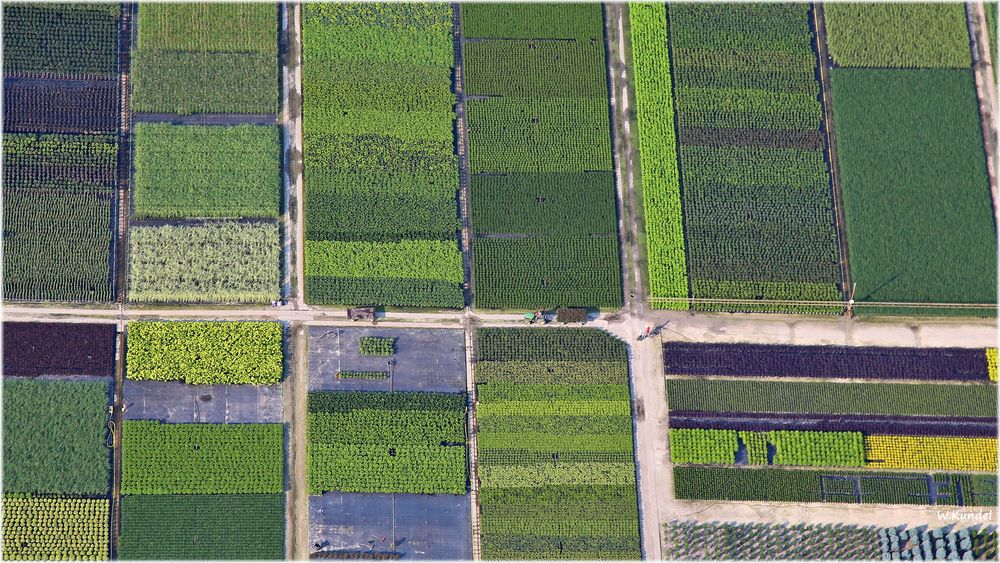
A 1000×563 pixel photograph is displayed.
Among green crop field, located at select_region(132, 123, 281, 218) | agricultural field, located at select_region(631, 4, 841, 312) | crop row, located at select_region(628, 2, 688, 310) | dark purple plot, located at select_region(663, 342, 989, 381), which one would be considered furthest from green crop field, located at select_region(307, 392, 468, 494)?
agricultural field, located at select_region(631, 4, 841, 312)

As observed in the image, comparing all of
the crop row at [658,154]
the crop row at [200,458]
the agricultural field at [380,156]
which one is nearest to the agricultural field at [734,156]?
the crop row at [658,154]

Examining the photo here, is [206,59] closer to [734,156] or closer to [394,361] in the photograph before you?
[394,361]

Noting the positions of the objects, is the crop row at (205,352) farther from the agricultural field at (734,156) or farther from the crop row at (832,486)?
the crop row at (832,486)

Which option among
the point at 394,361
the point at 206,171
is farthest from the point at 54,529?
the point at 206,171

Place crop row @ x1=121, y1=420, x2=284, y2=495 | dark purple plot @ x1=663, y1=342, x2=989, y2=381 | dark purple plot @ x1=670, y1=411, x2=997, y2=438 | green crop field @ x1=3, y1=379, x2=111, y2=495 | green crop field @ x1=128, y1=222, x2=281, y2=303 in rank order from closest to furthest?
1. green crop field @ x1=3, y1=379, x2=111, y2=495
2. crop row @ x1=121, y1=420, x2=284, y2=495
3. green crop field @ x1=128, y1=222, x2=281, y2=303
4. dark purple plot @ x1=670, y1=411, x2=997, y2=438
5. dark purple plot @ x1=663, y1=342, x2=989, y2=381

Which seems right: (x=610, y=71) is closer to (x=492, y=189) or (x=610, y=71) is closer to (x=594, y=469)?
(x=492, y=189)

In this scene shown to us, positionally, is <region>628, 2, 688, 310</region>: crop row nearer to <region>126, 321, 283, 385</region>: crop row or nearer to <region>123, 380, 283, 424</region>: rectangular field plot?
<region>126, 321, 283, 385</region>: crop row
